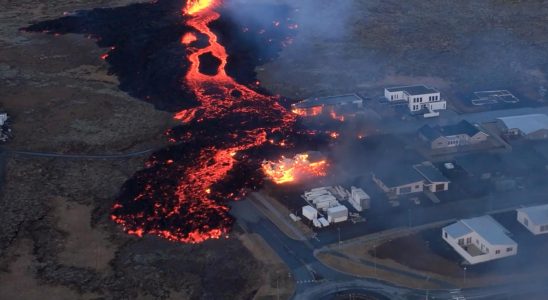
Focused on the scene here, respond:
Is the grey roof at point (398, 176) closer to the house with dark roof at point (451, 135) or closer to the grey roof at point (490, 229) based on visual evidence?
the house with dark roof at point (451, 135)

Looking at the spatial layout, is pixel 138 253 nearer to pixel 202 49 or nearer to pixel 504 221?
pixel 504 221

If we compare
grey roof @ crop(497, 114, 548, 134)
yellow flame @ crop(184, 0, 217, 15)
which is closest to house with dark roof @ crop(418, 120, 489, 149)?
grey roof @ crop(497, 114, 548, 134)

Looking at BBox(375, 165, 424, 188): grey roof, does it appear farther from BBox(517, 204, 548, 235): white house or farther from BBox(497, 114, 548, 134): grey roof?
BBox(497, 114, 548, 134): grey roof

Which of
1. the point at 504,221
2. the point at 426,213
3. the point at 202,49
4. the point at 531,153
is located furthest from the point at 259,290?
the point at 202,49

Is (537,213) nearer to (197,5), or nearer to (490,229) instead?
(490,229)

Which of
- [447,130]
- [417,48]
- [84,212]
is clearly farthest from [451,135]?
[84,212]

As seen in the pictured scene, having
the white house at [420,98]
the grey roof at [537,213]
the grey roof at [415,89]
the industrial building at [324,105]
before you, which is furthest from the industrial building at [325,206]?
the grey roof at [415,89]
